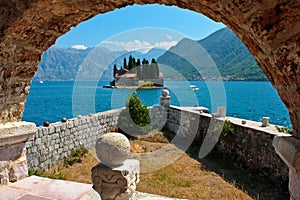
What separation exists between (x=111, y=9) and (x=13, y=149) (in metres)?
1.97

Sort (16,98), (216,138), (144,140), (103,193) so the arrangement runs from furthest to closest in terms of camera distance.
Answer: (144,140)
(216,138)
(103,193)
(16,98)

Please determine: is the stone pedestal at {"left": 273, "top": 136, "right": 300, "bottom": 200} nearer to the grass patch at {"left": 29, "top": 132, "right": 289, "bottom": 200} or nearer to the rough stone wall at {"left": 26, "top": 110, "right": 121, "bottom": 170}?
the grass patch at {"left": 29, "top": 132, "right": 289, "bottom": 200}

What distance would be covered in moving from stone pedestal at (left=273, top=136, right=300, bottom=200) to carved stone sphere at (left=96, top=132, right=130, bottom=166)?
2.06m

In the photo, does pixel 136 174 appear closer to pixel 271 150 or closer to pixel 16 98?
pixel 16 98

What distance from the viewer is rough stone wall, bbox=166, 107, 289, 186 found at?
5.93 m

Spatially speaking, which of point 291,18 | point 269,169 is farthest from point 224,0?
point 269,169

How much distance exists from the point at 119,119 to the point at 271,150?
6.11 metres

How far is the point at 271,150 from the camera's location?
6.09 m

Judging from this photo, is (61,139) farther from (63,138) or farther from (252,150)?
(252,150)

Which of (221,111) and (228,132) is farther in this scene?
(221,111)

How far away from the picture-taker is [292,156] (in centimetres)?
119

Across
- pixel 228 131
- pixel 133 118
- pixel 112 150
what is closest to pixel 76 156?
pixel 133 118

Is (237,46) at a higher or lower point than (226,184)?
higher

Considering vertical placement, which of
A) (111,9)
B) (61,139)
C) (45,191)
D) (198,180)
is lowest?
(198,180)
